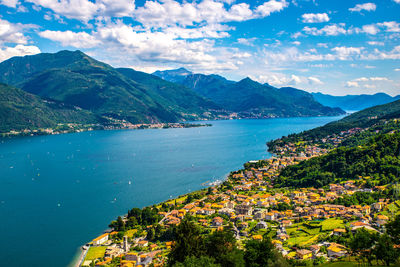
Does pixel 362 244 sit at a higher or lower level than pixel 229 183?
higher

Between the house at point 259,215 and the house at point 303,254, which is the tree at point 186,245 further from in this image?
the house at point 259,215

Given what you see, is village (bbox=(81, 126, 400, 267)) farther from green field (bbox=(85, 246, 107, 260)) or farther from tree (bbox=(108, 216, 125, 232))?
tree (bbox=(108, 216, 125, 232))

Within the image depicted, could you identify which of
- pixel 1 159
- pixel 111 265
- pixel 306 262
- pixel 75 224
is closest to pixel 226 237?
pixel 306 262

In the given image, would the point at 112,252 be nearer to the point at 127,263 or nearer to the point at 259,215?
the point at 127,263

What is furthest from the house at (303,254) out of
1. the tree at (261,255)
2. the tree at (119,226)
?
the tree at (119,226)

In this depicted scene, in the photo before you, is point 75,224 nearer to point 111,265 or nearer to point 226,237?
point 111,265

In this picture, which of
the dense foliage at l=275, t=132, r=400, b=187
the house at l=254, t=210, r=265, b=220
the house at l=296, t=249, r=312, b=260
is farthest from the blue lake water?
the house at l=296, t=249, r=312, b=260
